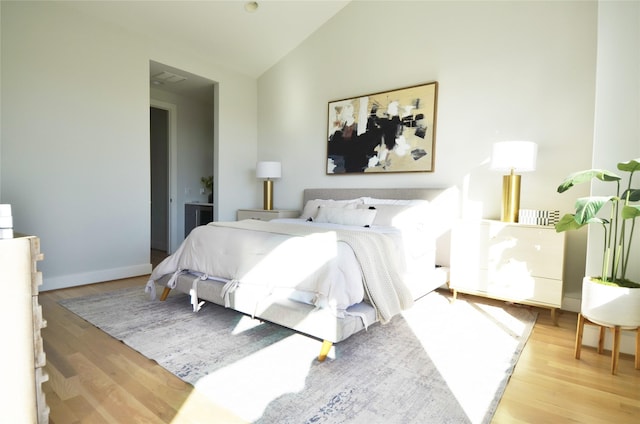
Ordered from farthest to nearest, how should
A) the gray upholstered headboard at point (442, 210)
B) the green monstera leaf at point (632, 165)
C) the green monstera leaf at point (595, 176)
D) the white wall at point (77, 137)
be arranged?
the gray upholstered headboard at point (442, 210) < the white wall at point (77, 137) < the green monstera leaf at point (595, 176) < the green monstera leaf at point (632, 165)

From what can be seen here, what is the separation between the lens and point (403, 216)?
11.1 ft

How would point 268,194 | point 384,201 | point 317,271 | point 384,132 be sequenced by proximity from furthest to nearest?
point 268,194
point 384,132
point 384,201
point 317,271

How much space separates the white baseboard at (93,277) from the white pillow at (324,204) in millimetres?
2100

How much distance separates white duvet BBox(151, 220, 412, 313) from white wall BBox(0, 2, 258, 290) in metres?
1.44

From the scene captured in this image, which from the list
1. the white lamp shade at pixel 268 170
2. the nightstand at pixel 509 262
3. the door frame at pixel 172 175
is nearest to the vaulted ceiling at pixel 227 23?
the door frame at pixel 172 175

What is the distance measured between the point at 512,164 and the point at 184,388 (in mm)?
2862

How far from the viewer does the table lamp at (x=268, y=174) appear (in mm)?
4871

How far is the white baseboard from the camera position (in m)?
3.46

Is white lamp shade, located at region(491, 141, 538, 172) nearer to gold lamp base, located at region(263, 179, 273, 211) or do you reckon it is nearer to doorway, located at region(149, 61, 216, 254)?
gold lamp base, located at region(263, 179, 273, 211)

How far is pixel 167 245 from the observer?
5.78 m

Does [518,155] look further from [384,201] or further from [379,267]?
[379,267]

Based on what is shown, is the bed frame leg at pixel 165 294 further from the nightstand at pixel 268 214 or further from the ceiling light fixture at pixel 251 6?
the ceiling light fixture at pixel 251 6

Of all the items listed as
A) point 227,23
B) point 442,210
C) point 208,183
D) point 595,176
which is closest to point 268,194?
point 208,183

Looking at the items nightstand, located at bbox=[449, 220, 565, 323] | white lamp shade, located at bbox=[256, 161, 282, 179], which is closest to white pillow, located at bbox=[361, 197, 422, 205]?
nightstand, located at bbox=[449, 220, 565, 323]
